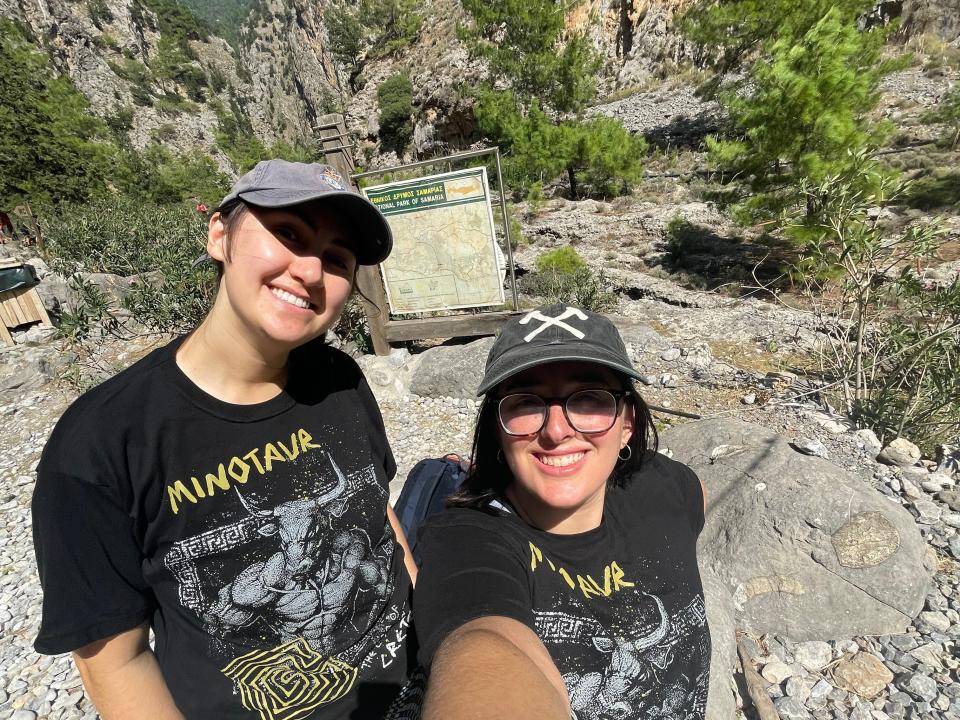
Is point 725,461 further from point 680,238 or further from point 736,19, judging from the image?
point 736,19

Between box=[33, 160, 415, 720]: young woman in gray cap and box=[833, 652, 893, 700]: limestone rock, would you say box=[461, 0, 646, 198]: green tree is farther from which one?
box=[33, 160, 415, 720]: young woman in gray cap

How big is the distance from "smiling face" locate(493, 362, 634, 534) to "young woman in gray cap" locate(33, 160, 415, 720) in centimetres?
54

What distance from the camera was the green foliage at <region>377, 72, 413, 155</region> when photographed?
30.3 meters

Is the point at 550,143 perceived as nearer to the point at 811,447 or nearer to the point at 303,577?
the point at 811,447

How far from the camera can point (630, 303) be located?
24.1 feet

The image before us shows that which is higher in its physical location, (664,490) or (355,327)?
(664,490)

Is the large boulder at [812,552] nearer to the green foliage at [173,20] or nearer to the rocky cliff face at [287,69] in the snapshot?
the rocky cliff face at [287,69]

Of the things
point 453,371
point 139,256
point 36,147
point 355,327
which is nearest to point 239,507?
point 453,371

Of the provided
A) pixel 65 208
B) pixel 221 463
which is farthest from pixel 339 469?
pixel 65 208

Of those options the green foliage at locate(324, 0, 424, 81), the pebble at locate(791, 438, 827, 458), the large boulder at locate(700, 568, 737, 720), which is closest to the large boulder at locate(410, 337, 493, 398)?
the pebble at locate(791, 438, 827, 458)

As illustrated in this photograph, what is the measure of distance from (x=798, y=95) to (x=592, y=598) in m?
8.45

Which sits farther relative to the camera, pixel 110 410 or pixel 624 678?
pixel 624 678

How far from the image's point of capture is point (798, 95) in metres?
6.71

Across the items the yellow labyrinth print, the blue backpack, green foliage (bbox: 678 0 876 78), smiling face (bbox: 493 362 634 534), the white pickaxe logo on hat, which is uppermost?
green foliage (bbox: 678 0 876 78)
